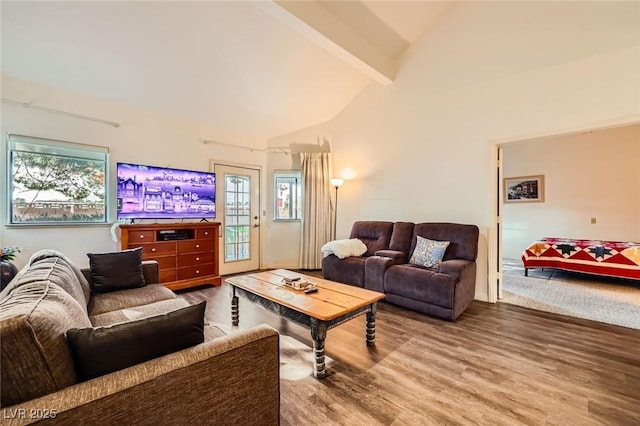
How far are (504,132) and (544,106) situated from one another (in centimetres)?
44

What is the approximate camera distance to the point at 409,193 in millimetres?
4297

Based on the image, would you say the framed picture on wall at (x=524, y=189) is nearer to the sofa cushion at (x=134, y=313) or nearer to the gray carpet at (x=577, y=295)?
the gray carpet at (x=577, y=295)

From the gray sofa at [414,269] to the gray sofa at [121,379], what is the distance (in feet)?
7.34

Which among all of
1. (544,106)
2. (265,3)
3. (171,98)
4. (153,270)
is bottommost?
(153,270)

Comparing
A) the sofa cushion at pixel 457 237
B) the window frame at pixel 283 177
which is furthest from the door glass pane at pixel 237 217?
the sofa cushion at pixel 457 237

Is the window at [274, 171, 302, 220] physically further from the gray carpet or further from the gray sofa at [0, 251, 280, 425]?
the gray sofa at [0, 251, 280, 425]

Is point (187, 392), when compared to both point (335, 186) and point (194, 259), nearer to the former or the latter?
point (194, 259)

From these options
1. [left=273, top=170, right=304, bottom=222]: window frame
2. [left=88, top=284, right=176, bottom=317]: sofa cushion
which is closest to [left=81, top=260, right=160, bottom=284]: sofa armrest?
[left=88, top=284, right=176, bottom=317]: sofa cushion

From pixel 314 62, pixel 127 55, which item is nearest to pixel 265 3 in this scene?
pixel 314 62

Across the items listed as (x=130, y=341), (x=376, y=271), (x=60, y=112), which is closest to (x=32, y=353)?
(x=130, y=341)

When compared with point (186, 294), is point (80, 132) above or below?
above

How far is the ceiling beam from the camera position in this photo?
9.19ft

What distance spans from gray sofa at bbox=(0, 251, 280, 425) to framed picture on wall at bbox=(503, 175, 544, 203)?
701 centimetres

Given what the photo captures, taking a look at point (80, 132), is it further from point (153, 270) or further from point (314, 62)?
point (314, 62)
